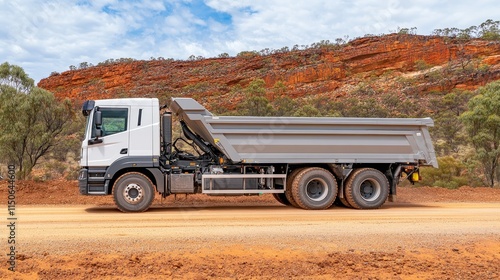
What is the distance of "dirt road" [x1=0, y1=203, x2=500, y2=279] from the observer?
6098 millimetres

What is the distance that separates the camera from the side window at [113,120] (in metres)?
11.7

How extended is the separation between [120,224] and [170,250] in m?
2.81

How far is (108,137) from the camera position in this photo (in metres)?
11.6

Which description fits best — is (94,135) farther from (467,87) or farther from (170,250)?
(467,87)

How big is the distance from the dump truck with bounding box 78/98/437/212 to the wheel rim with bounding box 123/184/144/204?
0.02 m

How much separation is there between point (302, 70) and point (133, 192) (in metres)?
68.7

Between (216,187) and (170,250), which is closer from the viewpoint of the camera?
(170,250)

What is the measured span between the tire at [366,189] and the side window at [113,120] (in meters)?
6.13

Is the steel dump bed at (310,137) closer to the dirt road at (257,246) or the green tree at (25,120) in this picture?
the dirt road at (257,246)

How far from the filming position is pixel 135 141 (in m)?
11.8

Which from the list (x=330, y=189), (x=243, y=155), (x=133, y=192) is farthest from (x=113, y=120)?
(x=330, y=189)

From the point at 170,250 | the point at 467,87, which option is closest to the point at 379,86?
the point at 467,87

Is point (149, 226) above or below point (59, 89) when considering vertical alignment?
below

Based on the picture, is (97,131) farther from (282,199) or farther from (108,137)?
(282,199)
